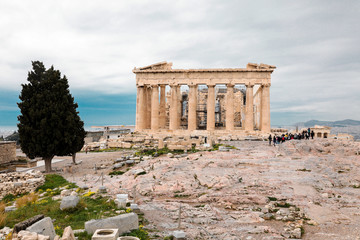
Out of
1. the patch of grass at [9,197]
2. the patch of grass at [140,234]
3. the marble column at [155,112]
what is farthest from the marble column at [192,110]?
the patch of grass at [140,234]

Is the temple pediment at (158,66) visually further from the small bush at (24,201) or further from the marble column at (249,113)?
the small bush at (24,201)

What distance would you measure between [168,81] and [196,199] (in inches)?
1167

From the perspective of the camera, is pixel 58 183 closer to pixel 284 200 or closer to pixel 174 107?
pixel 284 200

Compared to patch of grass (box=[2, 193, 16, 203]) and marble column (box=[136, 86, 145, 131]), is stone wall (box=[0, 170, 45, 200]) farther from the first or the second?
marble column (box=[136, 86, 145, 131])

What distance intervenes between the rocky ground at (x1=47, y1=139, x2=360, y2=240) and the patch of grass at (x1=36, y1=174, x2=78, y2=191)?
2.75ft

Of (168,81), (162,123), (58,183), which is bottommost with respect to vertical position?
(58,183)

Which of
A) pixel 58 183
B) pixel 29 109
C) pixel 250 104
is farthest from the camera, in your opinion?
pixel 250 104

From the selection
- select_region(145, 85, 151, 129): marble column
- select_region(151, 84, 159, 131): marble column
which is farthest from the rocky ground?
select_region(145, 85, 151, 129): marble column

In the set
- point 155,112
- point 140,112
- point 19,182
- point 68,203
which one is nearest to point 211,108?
point 155,112

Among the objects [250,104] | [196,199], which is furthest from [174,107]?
[196,199]

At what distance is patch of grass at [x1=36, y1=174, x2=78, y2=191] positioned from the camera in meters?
16.3

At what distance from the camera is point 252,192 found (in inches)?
500

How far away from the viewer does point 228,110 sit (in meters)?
39.8

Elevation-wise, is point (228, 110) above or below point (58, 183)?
above
